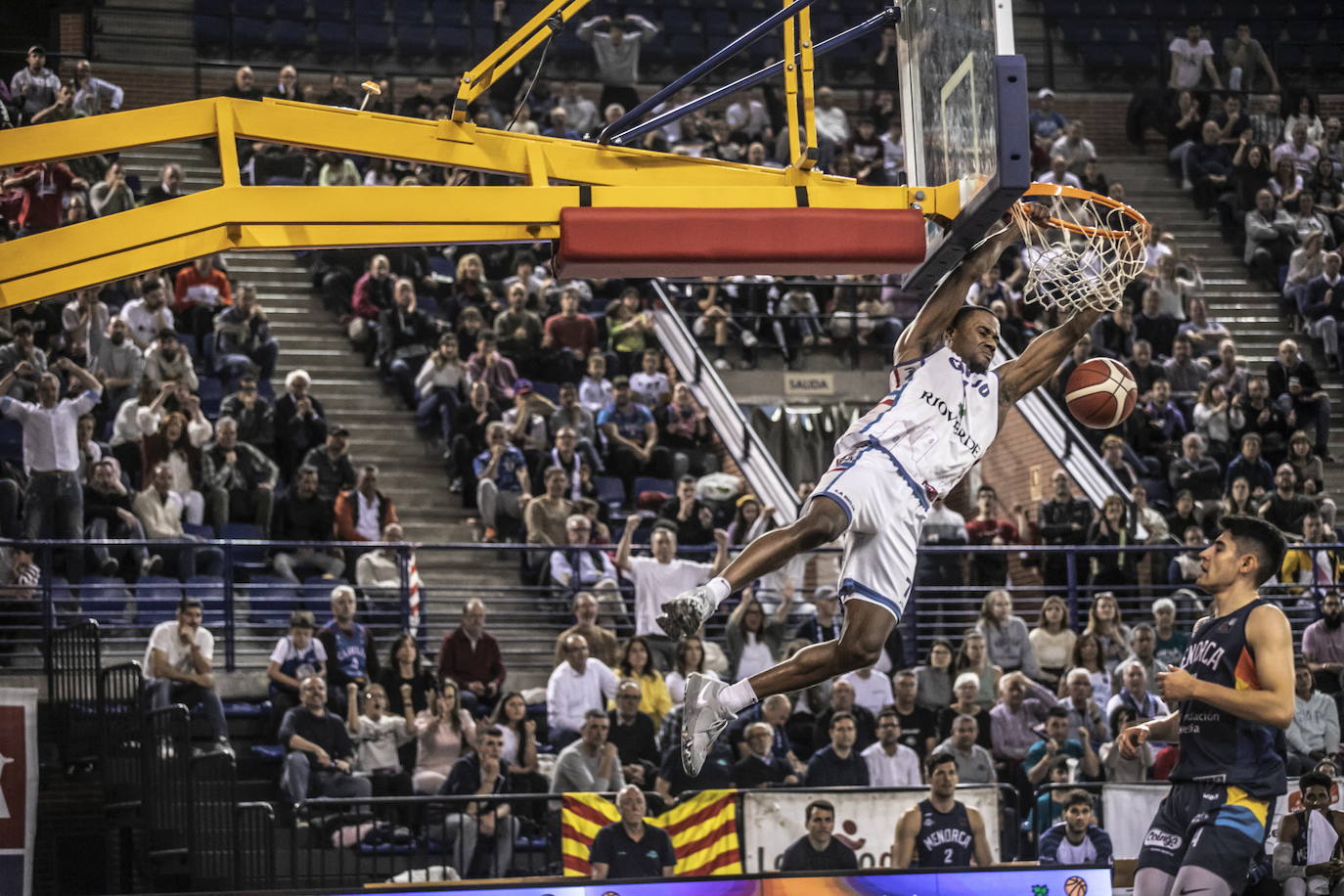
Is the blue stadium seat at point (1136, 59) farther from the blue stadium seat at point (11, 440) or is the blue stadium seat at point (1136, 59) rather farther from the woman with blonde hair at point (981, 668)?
the blue stadium seat at point (11, 440)

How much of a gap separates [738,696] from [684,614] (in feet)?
2.31

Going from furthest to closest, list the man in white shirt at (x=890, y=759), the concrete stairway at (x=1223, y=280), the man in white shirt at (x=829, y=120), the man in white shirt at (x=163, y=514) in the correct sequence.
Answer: the man in white shirt at (x=829, y=120) → the concrete stairway at (x=1223, y=280) → the man in white shirt at (x=163, y=514) → the man in white shirt at (x=890, y=759)

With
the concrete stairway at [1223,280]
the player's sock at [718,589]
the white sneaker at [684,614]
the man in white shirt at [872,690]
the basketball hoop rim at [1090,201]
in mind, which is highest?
the concrete stairway at [1223,280]

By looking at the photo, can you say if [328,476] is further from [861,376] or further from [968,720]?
[861,376]

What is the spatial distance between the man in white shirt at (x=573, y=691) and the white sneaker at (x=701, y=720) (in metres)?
5.81

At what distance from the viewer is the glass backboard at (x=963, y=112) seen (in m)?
7.27

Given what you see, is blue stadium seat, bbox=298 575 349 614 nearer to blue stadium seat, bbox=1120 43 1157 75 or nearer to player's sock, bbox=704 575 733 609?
player's sock, bbox=704 575 733 609

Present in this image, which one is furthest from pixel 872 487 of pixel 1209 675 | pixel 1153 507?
pixel 1153 507

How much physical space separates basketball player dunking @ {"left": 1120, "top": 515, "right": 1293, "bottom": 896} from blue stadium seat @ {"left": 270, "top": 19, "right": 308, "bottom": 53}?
1919 cm

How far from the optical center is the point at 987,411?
806 cm

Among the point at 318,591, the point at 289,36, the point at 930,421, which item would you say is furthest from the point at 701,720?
the point at 289,36

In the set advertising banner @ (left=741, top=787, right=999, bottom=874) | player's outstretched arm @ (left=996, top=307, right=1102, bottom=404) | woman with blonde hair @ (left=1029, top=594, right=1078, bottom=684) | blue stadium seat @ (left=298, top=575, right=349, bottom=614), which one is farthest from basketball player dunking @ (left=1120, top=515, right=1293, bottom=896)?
blue stadium seat @ (left=298, top=575, right=349, bottom=614)

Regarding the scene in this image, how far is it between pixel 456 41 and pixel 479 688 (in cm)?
1352

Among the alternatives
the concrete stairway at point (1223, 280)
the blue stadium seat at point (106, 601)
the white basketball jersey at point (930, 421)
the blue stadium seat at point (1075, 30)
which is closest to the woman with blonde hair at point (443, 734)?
the blue stadium seat at point (106, 601)
